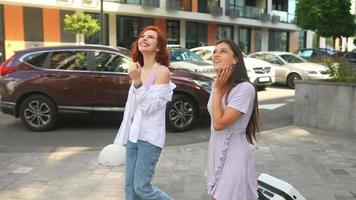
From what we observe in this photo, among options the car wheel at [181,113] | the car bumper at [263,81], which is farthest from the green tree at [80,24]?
the car wheel at [181,113]

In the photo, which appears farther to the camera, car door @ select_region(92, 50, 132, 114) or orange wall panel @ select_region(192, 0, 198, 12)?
orange wall panel @ select_region(192, 0, 198, 12)

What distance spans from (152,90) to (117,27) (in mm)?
31475

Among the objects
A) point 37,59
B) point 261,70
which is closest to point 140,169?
point 37,59

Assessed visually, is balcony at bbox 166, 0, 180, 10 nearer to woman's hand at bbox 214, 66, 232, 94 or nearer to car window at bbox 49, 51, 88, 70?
car window at bbox 49, 51, 88, 70

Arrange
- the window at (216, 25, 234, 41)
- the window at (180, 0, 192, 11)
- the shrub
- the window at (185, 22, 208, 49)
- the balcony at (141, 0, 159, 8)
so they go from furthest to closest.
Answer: the window at (216, 25, 234, 41)
the window at (185, 22, 208, 49)
the window at (180, 0, 192, 11)
the balcony at (141, 0, 159, 8)
the shrub

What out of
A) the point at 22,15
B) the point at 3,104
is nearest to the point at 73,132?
the point at 3,104

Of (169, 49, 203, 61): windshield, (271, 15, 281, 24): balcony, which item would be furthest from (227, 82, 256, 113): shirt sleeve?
(271, 15, 281, 24): balcony

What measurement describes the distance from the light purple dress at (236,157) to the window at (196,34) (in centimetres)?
3745

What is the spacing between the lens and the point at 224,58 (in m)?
3.21

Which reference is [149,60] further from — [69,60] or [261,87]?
[261,87]

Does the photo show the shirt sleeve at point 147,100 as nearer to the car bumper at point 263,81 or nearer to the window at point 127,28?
the car bumper at point 263,81

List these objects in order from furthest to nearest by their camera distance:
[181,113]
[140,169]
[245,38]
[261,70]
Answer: [245,38]
[261,70]
[181,113]
[140,169]

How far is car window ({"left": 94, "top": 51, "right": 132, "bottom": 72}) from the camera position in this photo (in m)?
9.51

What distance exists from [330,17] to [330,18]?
0.21ft
